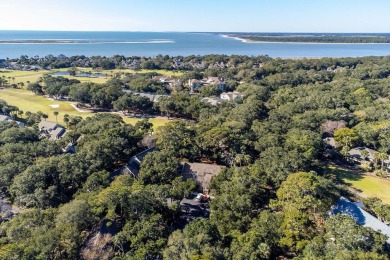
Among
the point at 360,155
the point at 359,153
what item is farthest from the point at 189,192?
the point at 359,153

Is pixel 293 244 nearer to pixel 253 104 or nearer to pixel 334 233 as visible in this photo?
pixel 334 233

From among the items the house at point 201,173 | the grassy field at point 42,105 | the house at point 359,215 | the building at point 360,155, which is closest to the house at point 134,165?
the house at point 201,173

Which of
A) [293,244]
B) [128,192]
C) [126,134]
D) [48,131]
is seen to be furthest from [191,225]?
[48,131]

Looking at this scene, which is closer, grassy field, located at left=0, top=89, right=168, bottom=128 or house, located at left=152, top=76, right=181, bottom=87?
grassy field, located at left=0, top=89, right=168, bottom=128

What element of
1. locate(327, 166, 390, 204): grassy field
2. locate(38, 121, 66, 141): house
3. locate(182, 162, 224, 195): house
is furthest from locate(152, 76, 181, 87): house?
locate(327, 166, 390, 204): grassy field

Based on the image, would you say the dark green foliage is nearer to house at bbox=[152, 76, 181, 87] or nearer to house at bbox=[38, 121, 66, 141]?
house at bbox=[38, 121, 66, 141]
